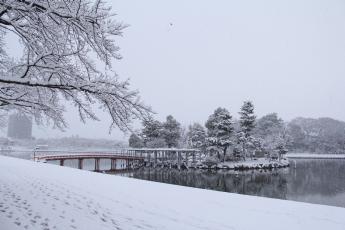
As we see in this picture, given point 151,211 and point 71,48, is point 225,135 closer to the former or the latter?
point 151,211

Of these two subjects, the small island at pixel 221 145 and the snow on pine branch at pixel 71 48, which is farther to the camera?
the small island at pixel 221 145

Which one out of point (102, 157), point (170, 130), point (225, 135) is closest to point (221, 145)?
point (225, 135)

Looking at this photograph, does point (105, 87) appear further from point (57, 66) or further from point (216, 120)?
point (216, 120)

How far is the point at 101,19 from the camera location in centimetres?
480

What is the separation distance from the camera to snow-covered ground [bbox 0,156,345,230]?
19.7 ft

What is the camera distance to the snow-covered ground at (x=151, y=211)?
600cm

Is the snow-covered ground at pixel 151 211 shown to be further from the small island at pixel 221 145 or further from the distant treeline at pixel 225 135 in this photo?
the small island at pixel 221 145

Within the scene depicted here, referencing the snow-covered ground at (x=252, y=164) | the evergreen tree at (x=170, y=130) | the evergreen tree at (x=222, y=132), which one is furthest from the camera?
the evergreen tree at (x=170, y=130)

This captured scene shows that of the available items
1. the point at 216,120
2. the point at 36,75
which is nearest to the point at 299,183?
the point at 216,120

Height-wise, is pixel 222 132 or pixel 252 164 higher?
pixel 222 132

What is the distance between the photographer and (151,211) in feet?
23.2

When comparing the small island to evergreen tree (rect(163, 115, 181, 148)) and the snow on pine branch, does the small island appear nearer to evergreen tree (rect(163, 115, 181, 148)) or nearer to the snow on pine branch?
evergreen tree (rect(163, 115, 181, 148))

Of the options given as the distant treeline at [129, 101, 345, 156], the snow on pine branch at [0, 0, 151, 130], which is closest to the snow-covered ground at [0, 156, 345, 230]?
the snow on pine branch at [0, 0, 151, 130]

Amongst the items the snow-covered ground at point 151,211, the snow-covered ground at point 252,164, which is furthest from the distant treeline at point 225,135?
the snow-covered ground at point 151,211
